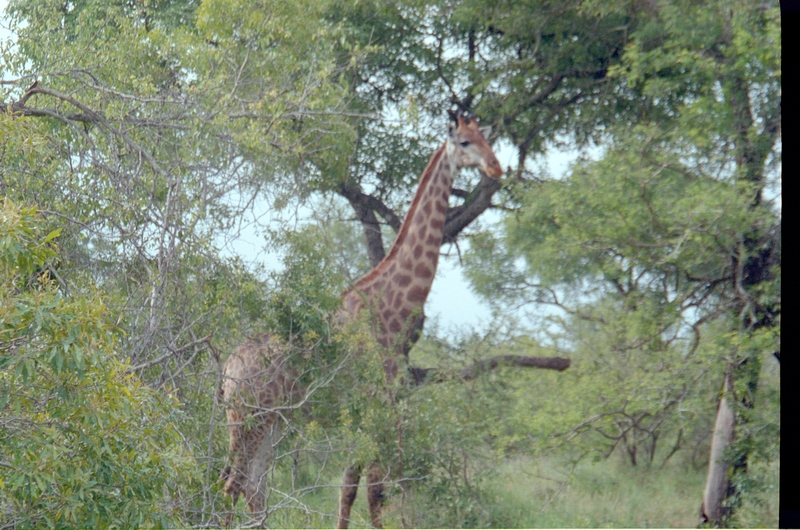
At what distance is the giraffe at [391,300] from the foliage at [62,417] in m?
1.62

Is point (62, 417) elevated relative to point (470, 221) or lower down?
lower down

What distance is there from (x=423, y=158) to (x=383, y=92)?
0.45 m

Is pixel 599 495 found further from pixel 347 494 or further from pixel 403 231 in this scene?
pixel 403 231

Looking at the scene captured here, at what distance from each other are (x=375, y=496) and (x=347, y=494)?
0.50 ft

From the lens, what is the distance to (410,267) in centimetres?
417

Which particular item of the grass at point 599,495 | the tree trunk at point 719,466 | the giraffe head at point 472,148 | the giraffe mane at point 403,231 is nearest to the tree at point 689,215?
the tree trunk at point 719,466

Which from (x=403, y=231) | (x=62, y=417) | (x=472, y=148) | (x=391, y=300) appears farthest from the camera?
(x=472, y=148)

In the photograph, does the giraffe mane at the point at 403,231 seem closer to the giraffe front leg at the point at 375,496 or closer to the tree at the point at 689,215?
the tree at the point at 689,215

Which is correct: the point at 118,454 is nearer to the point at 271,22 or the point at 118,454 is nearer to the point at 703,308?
the point at 271,22

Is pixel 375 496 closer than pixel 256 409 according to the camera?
No

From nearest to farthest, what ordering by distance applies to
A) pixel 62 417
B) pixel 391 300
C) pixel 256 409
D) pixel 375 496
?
pixel 62 417 → pixel 256 409 → pixel 375 496 → pixel 391 300

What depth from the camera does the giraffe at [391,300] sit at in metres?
3.71

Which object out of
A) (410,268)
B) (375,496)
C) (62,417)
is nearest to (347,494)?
(375,496)

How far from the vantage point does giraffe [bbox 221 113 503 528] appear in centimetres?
371
